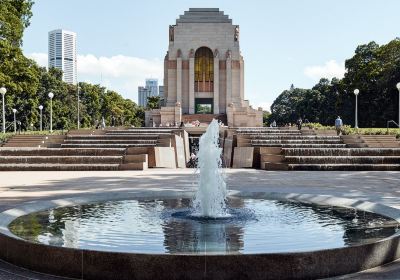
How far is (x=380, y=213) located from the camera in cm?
888

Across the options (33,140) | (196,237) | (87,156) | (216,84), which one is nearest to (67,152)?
(87,156)

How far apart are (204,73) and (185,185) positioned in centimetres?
4355

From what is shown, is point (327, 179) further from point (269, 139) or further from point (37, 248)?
point (37, 248)

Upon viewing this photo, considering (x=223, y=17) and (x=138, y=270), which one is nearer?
(x=138, y=270)

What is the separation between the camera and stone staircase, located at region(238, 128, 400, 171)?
72.4 ft

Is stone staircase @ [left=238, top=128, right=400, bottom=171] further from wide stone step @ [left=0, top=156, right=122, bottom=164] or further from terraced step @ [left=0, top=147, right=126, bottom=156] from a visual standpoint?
wide stone step @ [left=0, top=156, right=122, bottom=164]

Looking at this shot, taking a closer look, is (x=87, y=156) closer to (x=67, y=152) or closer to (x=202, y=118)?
(x=67, y=152)

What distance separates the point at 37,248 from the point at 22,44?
117ft

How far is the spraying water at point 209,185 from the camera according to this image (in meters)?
9.14

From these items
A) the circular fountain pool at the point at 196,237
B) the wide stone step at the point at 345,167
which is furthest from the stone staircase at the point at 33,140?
the circular fountain pool at the point at 196,237

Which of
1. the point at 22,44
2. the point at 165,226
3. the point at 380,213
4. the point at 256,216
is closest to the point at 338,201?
the point at 380,213

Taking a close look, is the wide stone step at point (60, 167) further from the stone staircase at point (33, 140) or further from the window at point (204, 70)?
the window at point (204, 70)

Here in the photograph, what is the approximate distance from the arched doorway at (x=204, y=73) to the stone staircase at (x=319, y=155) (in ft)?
101

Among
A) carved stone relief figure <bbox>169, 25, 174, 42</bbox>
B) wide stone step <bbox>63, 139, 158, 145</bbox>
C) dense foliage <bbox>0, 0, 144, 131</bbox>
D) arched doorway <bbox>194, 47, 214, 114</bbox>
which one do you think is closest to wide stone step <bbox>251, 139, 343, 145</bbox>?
wide stone step <bbox>63, 139, 158, 145</bbox>
